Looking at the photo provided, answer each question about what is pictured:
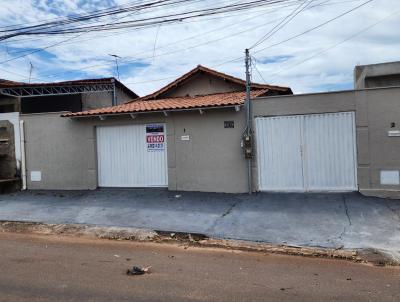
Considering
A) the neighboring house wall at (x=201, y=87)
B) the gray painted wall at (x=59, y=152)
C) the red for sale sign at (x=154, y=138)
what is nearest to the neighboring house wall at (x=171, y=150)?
the gray painted wall at (x=59, y=152)

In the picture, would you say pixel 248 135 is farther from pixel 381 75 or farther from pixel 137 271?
pixel 381 75

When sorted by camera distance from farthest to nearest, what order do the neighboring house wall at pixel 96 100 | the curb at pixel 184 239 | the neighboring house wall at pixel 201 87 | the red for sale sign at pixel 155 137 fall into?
the neighboring house wall at pixel 96 100 → the neighboring house wall at pixel 201 87 → the red for sale sign at pixel 155 137 → the curb at pixel 184 239

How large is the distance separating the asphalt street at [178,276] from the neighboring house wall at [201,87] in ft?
33.5

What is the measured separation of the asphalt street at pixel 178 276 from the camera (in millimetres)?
5000

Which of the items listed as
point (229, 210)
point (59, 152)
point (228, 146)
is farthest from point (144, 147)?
point (229, 210)

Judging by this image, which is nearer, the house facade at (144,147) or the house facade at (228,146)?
the house facade at (228,146)

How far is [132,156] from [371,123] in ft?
22.9

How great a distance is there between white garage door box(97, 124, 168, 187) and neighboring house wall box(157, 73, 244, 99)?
4.64m

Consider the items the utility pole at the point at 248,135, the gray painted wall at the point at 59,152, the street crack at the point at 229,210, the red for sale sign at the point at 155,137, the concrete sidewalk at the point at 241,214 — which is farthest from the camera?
the gray painted wall at the point at 59,152

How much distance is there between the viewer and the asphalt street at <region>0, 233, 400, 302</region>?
16.4 feet

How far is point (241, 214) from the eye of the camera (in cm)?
977

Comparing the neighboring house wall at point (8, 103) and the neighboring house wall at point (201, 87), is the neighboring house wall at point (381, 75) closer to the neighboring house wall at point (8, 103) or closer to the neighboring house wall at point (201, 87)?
the neighboring house wall at point (201, 87)

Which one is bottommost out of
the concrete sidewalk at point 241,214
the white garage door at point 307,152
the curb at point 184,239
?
the curb at point 184,239

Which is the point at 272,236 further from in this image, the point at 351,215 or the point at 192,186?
the point at 192,186
